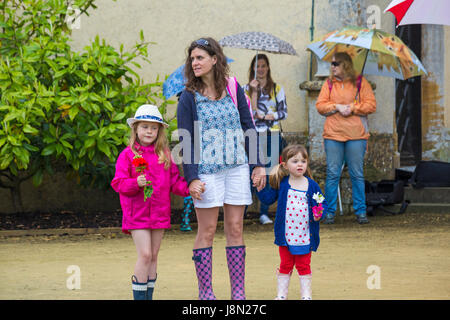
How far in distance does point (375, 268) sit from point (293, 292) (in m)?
1.22

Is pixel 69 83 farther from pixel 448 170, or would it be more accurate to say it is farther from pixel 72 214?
pixel 448 170

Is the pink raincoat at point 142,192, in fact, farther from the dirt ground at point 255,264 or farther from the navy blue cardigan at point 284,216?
the dirt ground at point 255,264

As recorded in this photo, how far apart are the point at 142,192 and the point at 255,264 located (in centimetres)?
214

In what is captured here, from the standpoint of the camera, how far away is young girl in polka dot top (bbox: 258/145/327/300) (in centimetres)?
507

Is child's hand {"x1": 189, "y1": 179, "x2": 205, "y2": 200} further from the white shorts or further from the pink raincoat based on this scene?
the pink raincoat

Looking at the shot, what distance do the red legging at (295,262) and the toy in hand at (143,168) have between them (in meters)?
0.97

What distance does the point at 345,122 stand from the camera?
365 inches

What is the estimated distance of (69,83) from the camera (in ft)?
30.6

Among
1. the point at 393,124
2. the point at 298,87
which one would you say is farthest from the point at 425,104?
the point at 298,87

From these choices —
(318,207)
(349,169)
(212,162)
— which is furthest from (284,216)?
(349,169)

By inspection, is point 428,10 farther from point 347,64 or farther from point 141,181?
point 347,64

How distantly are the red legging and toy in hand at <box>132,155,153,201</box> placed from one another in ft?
3.17

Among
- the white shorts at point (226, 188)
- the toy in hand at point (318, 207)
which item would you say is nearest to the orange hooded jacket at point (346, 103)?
the toy in hand at point (318, 207)

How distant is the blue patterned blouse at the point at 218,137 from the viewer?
4.90m
